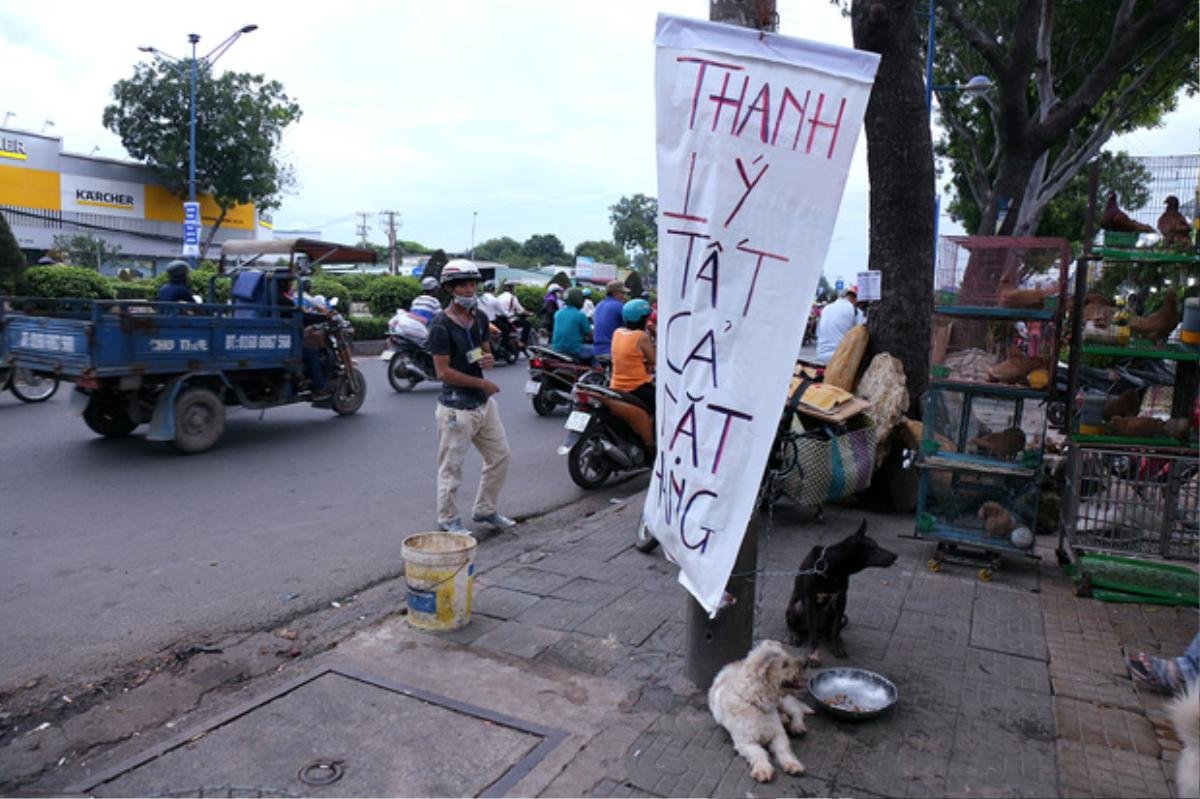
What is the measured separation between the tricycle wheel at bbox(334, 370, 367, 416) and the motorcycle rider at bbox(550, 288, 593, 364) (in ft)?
→ 8.70

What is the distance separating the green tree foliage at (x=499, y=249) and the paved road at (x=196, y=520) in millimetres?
90640

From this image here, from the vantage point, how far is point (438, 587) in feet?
14.0

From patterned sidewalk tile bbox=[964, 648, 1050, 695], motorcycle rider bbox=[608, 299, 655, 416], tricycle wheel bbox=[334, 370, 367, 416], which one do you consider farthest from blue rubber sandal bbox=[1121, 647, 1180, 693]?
tricycle wheel bbox=[334, 370, 367, 416]

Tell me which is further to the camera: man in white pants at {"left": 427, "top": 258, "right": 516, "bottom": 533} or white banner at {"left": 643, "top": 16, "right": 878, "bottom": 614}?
man in white pants at {"left": 427, "top": 258, "right": 516, "bottom": 533}

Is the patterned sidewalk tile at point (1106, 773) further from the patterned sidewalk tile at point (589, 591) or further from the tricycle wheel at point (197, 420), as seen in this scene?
the tricycle wheel at point (197, 420)

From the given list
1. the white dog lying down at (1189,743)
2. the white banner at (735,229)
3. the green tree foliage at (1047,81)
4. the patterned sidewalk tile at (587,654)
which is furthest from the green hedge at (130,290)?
the white dog lying down at (1189,743)

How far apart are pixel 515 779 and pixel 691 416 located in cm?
149

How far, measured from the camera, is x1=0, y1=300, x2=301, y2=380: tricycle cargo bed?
7910 millimetres

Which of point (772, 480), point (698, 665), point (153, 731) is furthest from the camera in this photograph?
point (772, 480)

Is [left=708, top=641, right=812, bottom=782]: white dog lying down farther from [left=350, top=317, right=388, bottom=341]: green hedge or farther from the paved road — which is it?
[left=350, top=317, right=388, bottom=341]: green hedge

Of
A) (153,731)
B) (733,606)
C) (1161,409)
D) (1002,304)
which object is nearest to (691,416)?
(733,606)

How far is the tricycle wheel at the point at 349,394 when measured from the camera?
1096 centimetres

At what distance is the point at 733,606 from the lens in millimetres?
3672

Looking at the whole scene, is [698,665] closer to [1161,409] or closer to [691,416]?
[691,416]
